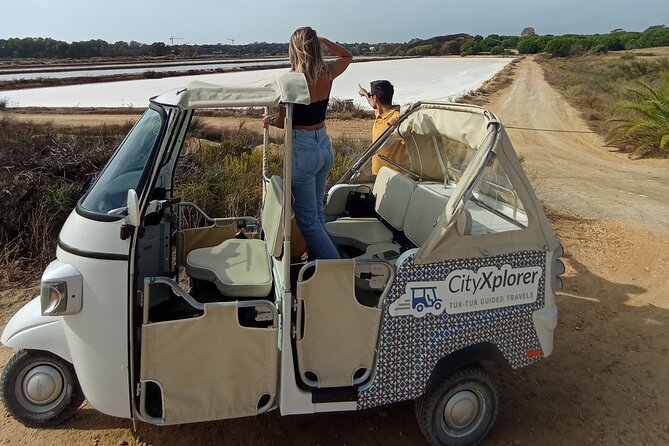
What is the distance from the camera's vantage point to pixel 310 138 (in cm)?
375

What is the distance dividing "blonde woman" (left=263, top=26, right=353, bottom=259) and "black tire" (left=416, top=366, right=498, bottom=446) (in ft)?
3.85

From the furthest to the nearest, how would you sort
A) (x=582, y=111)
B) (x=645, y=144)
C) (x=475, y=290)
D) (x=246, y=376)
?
1. (x=582, y=111)
2. (x=645, y=144)
3. (x=475, y=290)
4. (x=246, y=376)

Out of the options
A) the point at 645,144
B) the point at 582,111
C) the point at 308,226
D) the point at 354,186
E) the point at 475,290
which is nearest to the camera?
the point at 475,290

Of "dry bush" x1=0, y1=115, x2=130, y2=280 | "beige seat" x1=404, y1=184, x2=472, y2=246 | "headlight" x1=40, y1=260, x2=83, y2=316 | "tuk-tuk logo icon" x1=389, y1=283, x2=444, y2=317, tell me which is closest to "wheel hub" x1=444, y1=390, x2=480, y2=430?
"tuk-tuk logo icon" x1=389, y1=283, x2=444, y2=317

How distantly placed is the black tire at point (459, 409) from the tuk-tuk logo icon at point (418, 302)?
0.54 meters

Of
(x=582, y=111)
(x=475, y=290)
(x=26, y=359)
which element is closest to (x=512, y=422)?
(x=475, y=290)

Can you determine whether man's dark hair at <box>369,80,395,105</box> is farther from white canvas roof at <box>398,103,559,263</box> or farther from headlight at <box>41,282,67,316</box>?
headlight at <box>41,282,67,316</box>

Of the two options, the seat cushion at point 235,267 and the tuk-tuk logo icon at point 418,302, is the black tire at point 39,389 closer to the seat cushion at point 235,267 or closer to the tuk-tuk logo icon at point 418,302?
the seat cushion at point 235,267

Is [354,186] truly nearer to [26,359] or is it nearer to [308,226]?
[308,226]

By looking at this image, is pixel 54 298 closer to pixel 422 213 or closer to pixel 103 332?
pixel 103 332

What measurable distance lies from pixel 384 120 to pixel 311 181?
101 inches

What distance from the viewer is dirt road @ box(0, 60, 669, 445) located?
3.99 meters

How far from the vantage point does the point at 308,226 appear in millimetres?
3910

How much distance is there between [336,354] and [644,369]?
128 inches
